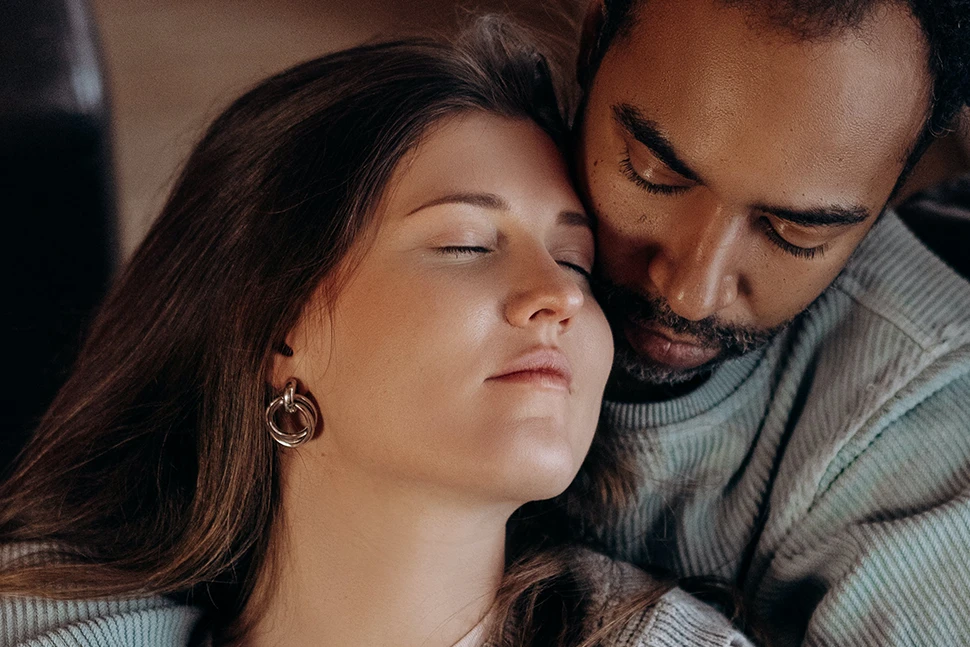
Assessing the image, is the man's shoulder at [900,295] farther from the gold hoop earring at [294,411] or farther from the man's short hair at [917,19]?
the gold hoop earring at [294,411]

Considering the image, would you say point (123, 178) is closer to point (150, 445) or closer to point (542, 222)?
point (150, 445)

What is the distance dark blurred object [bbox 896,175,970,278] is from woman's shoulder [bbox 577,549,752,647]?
2.11 feet

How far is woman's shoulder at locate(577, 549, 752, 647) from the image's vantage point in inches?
45.6

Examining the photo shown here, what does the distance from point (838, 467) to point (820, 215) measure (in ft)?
1.20

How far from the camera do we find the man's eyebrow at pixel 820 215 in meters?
1.09

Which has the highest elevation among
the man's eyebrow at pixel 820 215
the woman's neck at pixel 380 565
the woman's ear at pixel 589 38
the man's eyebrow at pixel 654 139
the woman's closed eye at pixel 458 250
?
the woman's ear at pixel 589 38

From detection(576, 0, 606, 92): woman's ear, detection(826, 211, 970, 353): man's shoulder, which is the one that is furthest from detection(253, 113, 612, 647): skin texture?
detection(826, 211, 970, 353): man's shoulder

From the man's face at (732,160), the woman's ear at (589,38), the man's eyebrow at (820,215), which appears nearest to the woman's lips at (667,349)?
the man's face at (732,160)

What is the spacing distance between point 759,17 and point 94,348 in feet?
3.08

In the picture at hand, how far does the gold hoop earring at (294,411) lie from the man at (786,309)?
390mm

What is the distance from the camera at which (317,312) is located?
1.12 meters

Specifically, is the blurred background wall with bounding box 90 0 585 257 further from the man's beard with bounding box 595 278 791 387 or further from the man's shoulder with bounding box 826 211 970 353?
the man's shoulder with bounding box 826 211 970 353

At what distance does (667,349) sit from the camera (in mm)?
1253

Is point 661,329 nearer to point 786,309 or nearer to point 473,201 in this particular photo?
point 786,309
